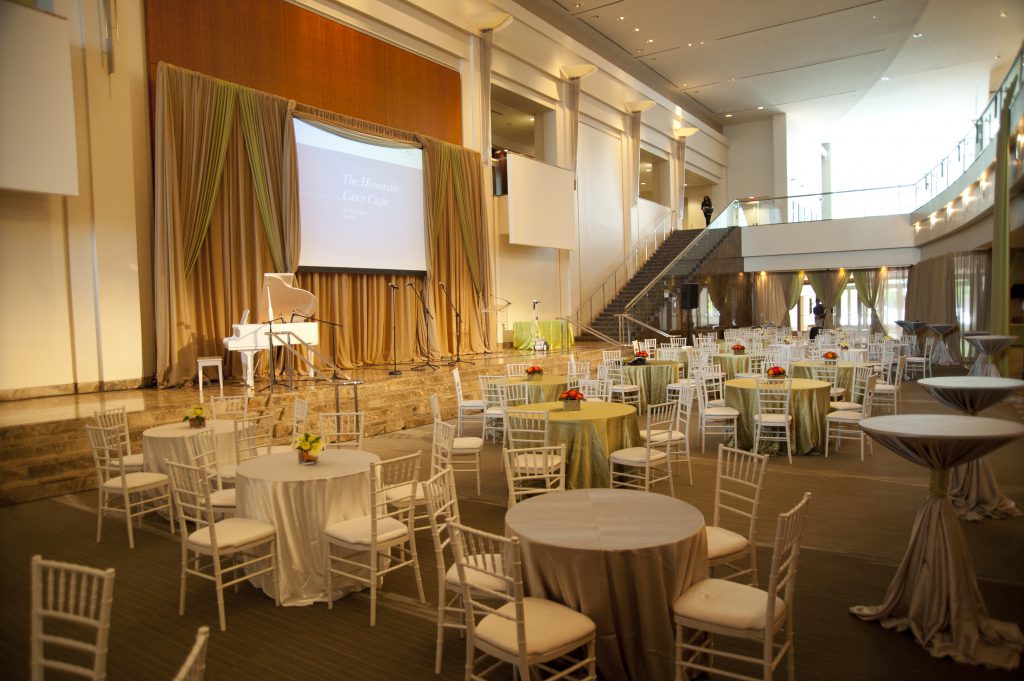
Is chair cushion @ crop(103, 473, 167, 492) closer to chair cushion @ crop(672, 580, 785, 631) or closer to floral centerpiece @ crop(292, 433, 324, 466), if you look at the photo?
floral centerpiece @ crop(292, 433, 324, 466)

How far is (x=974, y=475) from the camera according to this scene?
489cm

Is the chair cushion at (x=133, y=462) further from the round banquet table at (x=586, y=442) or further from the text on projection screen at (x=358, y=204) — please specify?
the text on projection screen at (x=358, y=204)

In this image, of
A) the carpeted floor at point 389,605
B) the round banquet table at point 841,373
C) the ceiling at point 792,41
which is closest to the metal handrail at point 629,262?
the ceiling at point 792,41

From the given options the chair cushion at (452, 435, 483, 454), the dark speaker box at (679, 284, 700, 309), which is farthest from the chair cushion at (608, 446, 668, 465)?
the dark speaker box at (679, 284, 700, 309)

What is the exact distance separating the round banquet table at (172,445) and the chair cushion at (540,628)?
3146 millimetres

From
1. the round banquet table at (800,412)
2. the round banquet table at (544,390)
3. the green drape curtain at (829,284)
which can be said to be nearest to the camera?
the round banquet table at (800,412)

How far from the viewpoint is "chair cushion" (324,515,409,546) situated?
358cm

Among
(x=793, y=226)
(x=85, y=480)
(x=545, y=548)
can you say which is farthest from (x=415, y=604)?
(x=793, y=226)

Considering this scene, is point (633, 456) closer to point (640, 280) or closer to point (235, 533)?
point (235, 533)

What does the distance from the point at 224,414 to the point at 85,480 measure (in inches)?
52.7

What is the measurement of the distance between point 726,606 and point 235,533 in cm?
252

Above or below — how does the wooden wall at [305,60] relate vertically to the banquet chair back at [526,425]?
above

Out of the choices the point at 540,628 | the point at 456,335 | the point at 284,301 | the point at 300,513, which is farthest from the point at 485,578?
the point at 456,335

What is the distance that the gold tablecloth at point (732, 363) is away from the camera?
10320mm
